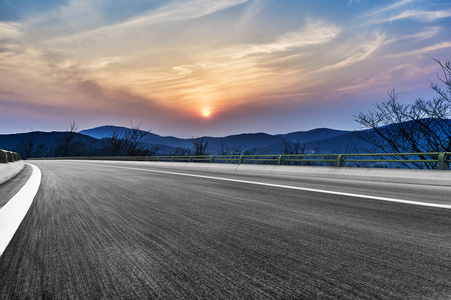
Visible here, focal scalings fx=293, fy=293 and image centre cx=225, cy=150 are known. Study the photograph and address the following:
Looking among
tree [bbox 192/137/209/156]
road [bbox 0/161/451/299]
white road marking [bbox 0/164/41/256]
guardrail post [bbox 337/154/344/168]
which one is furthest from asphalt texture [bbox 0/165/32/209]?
tree [bbox 192/137/209/156]

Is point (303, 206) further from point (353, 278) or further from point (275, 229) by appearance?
point (353, 278)

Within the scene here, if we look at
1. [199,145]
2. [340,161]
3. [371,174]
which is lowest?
[371,174]

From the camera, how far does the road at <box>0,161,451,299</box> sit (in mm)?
1833

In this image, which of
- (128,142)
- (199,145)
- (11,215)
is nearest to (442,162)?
(11,215)

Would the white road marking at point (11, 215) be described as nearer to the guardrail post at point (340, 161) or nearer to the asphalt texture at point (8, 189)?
the asphalt texture at point (8, 189)

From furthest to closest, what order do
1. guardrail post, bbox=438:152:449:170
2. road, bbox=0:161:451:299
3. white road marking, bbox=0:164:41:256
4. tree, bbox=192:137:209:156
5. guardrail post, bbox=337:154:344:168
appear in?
tree, bbox=192:137:209:156, guardrail post, bbox=337:154:344:168, guardrail post, bbox=438:152:449:170, white road marking, bbox=0:164:41:256, road, bbox=0:161:451:299

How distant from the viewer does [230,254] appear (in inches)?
97.1

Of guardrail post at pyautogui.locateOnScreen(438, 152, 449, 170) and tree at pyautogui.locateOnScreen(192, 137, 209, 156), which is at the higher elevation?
tree at pyautogui.locateOnScreen(192, 137, 209, 156)

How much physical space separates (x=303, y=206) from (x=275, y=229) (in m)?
1.72

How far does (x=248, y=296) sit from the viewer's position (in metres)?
1.72

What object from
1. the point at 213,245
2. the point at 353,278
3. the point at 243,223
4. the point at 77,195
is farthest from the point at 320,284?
the point at 77,195

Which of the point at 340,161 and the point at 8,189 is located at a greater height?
the point at 340,161

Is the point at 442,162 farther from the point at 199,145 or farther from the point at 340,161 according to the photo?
the point at 199,145

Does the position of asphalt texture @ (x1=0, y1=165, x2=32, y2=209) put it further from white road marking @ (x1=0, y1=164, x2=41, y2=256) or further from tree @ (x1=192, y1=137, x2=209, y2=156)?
tree @ (x1=192, y1=137, x2=209, y2=156)
